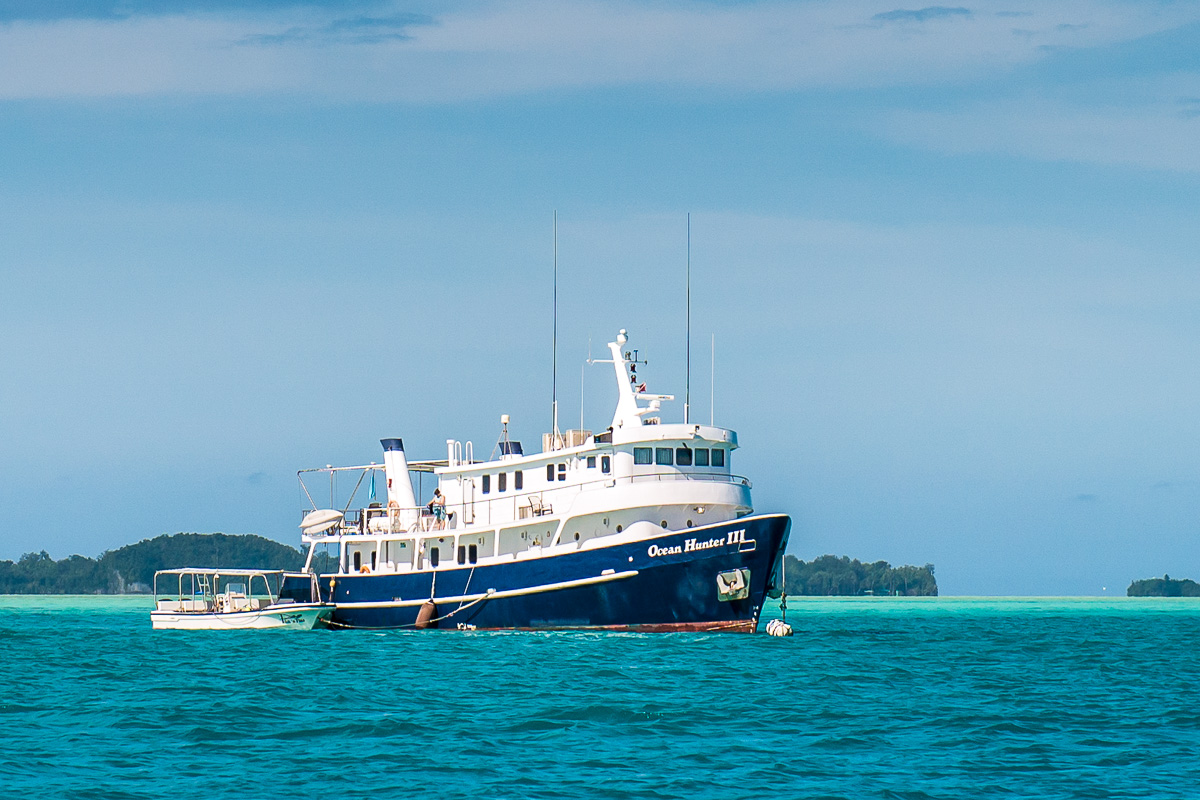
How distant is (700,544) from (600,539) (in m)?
3.17

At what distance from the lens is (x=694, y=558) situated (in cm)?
4041

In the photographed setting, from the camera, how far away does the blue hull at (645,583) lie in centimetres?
4041

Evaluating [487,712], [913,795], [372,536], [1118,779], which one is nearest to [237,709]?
[487,712]

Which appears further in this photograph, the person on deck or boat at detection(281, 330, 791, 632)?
the person on deck

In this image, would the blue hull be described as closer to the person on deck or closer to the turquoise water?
the turquoise water

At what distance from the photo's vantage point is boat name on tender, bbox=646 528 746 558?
132 feet

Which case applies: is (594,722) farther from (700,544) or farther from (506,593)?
(506,593)

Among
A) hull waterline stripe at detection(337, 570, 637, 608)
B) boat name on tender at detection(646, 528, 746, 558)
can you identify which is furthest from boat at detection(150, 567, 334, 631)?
boat name on tender at detection(646, 528, 746, 558)

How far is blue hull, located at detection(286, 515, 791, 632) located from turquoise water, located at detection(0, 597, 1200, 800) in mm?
924

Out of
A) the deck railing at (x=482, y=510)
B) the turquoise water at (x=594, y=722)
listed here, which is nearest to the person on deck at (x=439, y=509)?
the deck railing at (x=482, y=510)

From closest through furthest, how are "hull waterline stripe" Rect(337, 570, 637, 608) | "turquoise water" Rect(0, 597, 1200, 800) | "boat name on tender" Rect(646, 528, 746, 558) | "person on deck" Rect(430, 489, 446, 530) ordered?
"turquoise water" Rect(0, 597, 1200, 800), "boat name on tender" Rect(646, 528, 746, 558), "hull waterline stripe" Rect(337, 570, 637, 608), "person on deck" Rect(430, 489, 446, 530)

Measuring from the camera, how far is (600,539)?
41.9m

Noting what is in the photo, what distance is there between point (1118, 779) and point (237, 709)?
15264 mm

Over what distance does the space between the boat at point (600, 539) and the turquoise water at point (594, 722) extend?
139 centimetres
